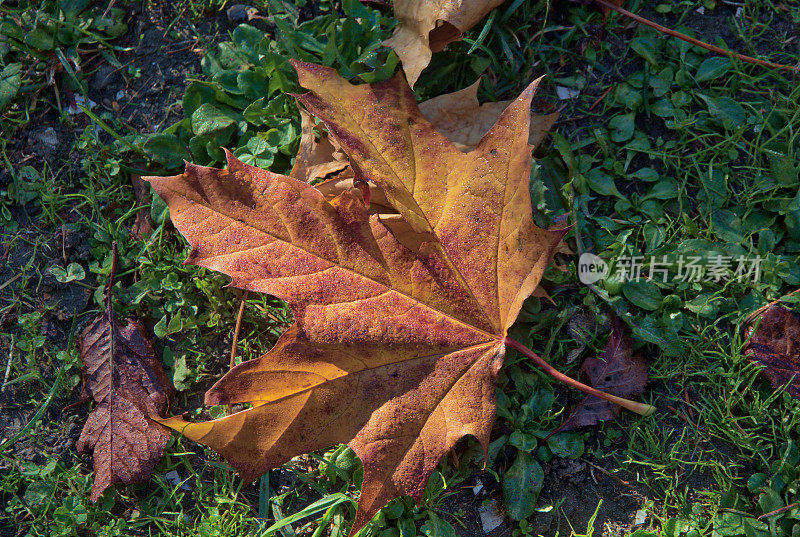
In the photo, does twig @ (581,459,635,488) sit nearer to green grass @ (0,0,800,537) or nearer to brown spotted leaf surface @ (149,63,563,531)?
green grass @ (0,0,800,537)

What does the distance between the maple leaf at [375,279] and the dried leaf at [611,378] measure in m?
0.48

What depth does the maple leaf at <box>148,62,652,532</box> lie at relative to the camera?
5.38 feet

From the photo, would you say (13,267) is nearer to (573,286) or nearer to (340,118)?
(340,118)

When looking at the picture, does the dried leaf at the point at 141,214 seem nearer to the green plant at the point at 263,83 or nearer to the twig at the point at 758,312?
the green plant at the point at 263,83

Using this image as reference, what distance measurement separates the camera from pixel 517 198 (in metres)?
1.67

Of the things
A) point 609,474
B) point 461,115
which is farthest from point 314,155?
point 609,474

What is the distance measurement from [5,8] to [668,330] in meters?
2.83

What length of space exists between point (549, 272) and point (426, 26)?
0.93 metres

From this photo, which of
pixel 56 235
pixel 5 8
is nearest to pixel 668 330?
pixel 56 235

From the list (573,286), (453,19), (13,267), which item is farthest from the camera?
(13,267)

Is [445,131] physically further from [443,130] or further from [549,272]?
[549,272]

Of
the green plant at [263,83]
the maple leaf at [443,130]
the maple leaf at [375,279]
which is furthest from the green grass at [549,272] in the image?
the maple leaf at [375,279]

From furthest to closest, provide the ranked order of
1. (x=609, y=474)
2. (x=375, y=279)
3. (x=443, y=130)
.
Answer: (x=443, y=130) < (x=609, y=474) < (x=375, y=279)

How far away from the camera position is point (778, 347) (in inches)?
79.4
